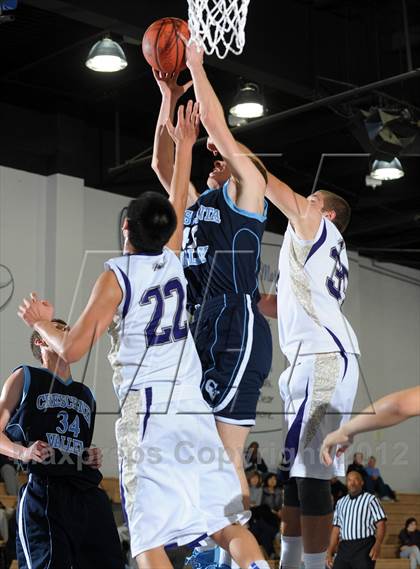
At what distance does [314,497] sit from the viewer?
16.0 feet

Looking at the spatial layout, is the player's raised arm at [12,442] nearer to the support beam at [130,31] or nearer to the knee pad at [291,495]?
the knee pad at [291,495]

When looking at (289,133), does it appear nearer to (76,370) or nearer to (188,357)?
(76,370)

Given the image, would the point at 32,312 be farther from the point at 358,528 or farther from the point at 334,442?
the point at 358,528

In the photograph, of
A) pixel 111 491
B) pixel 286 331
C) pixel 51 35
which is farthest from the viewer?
pixel 111 491

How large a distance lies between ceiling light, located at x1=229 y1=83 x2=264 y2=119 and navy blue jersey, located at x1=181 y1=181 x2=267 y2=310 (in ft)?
24.1

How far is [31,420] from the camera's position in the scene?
525cm

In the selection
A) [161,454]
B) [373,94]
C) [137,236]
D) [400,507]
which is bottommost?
[400,507]

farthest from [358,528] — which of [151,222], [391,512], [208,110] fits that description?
[151,222]

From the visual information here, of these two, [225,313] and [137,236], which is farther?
[225,313]

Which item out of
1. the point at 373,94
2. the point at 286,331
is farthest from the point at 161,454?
the point at 373,94

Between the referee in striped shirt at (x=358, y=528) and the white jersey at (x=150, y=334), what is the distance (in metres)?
7.42

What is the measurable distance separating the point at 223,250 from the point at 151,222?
67cm

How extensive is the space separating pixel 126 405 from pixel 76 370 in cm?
985

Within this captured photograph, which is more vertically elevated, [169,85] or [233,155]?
[169,85]
